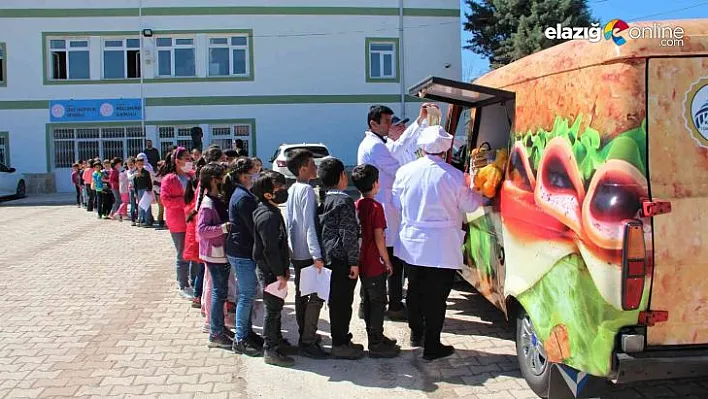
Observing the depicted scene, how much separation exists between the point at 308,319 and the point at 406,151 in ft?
6.18

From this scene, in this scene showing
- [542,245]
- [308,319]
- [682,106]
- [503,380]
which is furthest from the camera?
[308,319]

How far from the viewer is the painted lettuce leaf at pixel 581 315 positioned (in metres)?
3.13

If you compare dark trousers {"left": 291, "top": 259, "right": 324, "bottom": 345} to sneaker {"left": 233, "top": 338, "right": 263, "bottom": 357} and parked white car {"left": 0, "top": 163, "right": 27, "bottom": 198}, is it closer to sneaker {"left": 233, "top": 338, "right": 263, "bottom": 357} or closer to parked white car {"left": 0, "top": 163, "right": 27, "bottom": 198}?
sneaker {"left": 233, "top": 338, "right": 263, "bottom": 357}

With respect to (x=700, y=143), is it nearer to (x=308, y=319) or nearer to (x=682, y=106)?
(x=682, y=106)

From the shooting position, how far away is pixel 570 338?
3.41 metres

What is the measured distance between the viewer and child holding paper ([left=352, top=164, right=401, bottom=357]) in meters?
4.90

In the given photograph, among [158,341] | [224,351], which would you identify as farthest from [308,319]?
[158,341]

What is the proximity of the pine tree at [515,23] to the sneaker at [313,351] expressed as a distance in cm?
2438

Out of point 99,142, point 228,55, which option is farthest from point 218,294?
point 99,142

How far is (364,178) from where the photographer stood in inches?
193

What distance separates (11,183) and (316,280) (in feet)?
68.7

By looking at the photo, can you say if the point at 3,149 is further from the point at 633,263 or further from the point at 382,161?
the point at 633,263

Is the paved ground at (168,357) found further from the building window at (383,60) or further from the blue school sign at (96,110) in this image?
the building window at (383,60)

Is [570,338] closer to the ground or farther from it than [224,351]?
farther from it
